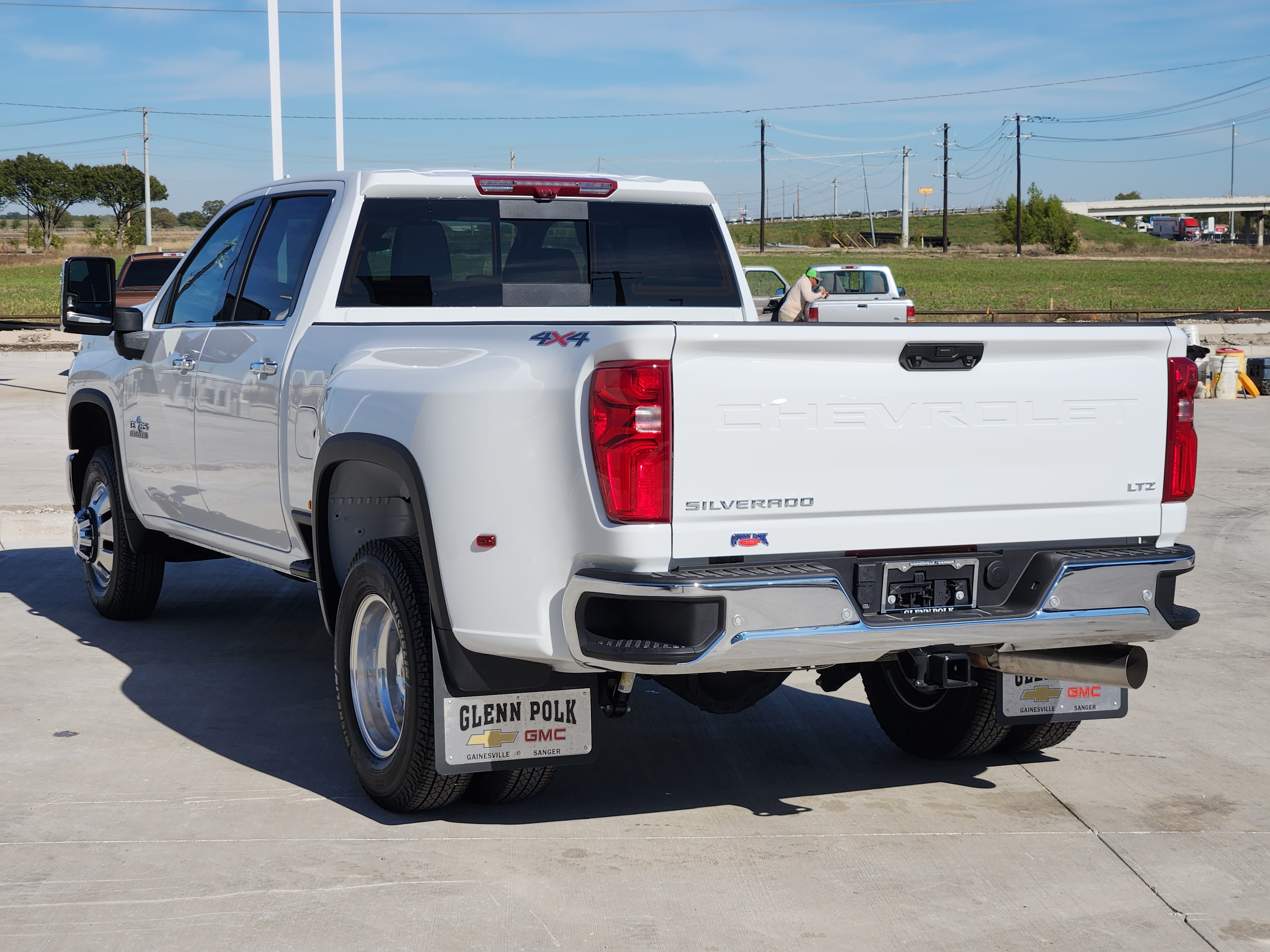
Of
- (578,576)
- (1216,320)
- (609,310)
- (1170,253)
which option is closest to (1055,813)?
(578,576)

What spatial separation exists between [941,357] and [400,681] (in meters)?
2.05

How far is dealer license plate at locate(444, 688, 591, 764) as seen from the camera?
4.16 meters

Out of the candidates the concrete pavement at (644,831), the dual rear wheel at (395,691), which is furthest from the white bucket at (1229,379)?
the dual rear wheel at (395,691)

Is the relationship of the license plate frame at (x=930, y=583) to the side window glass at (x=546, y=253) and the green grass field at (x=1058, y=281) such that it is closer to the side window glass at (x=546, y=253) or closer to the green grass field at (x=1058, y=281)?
the side window glass at (x=546, y=253)

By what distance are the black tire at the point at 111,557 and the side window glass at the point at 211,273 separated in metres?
1.10

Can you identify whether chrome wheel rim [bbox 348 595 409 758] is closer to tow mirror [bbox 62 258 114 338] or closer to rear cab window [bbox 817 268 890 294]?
tow mirror [bbox 62 258 114 338]

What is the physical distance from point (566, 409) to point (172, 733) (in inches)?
108

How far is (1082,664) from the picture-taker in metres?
4.41

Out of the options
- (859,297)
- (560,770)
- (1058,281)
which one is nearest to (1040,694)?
(560,770)

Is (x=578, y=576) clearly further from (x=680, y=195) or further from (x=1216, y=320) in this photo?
(x=1216, y=320)

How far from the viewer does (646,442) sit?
364 centimetres

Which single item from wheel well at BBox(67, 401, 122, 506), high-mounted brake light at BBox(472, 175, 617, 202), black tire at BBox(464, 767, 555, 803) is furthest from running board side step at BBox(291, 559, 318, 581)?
wheel well at BBox(67, 401, 122, 506)

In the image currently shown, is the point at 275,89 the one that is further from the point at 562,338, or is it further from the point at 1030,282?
the point at 1030,282

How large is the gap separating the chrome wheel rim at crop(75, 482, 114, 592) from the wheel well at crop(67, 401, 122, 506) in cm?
20
